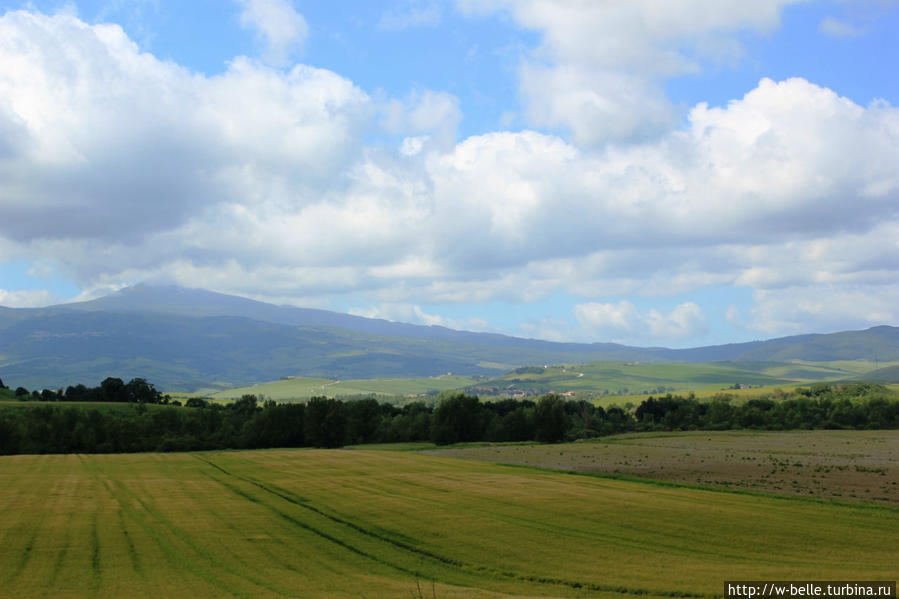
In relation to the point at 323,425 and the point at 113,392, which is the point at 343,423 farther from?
the point at 113,392

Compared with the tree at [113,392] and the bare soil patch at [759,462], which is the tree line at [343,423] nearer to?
the bare soil patch at [759,462]

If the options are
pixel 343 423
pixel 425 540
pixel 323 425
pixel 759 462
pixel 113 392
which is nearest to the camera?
pixel 425 540

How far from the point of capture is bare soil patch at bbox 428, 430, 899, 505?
49969 mm

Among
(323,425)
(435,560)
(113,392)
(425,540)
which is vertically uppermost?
(435,560)

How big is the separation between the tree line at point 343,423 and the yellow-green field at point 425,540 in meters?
66.8

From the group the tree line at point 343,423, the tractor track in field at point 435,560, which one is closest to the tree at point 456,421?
the tree line at point 343,423

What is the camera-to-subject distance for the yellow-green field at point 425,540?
2442 cm

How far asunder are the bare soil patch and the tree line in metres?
33.5

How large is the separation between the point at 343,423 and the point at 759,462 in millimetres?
79241

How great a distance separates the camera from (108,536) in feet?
110

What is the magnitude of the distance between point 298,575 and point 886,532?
2663 cm

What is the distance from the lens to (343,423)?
130m

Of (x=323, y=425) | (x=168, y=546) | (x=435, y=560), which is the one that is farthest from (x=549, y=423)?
(x=168, y=546)

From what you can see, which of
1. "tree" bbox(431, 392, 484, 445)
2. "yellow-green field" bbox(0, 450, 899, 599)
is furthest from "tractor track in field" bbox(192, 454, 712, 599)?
"tree" bbox(431, 392, 484, 445)
